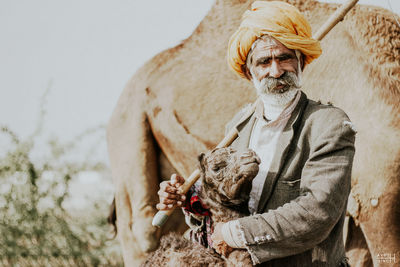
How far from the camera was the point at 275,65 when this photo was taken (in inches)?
89.6

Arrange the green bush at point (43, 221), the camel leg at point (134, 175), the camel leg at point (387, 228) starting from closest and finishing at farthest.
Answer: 1. the camel leg at point (387, 228)
2. the camel leg at point (134, 175)
3. the green bush at point (43, 221)

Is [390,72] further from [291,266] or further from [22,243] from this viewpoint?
[22,243]

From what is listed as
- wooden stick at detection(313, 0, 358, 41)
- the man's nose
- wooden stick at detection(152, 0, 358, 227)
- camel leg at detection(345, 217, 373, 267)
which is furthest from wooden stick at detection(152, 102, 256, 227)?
camel leg at detection(345, 217, 373, 267)

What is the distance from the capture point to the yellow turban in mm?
2258

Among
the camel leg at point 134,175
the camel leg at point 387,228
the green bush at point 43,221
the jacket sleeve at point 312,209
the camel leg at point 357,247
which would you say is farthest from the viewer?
the green bush at point 43,221

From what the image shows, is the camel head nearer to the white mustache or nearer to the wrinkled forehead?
the white mustache

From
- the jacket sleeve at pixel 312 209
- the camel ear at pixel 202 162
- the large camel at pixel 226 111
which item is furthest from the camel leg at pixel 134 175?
the jacket sleeve at pixel 312 209

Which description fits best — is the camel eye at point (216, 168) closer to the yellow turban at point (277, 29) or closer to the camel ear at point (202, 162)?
the camel ear at point (202, 162)

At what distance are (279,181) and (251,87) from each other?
7.20ft

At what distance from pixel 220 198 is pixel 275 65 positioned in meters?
0.70

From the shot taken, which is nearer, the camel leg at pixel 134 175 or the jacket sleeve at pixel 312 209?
the jacket sleeve at pixel 312 209

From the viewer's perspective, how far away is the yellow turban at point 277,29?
2.26 m

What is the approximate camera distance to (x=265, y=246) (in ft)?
6.52

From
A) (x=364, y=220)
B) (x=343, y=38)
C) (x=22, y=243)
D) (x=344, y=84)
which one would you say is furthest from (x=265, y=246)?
(x=22, y=243)
